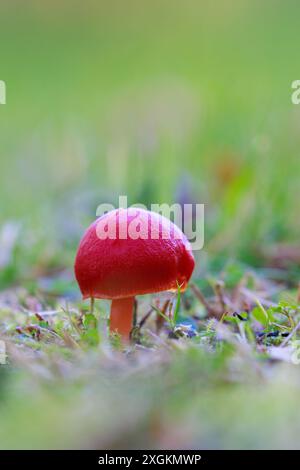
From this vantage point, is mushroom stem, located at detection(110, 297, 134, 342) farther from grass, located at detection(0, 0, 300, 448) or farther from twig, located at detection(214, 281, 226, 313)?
twig, located at detection(214, 281, 226, 313)

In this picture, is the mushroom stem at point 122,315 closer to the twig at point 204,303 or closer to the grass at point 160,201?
the grass at point 160,201

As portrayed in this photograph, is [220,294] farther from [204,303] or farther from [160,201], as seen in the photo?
[160,201]

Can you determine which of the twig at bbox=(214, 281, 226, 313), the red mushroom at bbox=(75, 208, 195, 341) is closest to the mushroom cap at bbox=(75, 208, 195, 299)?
the red mushroom at bbox=(75, 208, 195, 341)

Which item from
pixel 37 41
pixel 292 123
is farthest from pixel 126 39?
pixel 292 123

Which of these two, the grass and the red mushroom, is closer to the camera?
the grass

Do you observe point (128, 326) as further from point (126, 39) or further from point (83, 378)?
point (126, 39)

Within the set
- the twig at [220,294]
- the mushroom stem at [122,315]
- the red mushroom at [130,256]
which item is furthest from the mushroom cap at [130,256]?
the twig at [220,294]
